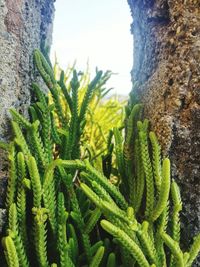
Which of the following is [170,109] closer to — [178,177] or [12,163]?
[178,177]

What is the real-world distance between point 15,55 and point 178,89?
0.63m

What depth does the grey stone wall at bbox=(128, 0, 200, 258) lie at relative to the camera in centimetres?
134

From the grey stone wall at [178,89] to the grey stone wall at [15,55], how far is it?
18.3 inches

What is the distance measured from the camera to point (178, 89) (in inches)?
54.9

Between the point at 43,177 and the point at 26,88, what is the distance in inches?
16.3

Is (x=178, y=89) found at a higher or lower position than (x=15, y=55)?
lower

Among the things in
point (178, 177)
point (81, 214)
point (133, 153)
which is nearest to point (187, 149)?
point (178, 177)

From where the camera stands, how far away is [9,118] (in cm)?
148

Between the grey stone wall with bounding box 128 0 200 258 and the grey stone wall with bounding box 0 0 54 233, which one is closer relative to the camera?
the grey stone wall with bounding box 128 0 200 258

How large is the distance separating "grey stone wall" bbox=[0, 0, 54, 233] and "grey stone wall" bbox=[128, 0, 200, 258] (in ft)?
1.52

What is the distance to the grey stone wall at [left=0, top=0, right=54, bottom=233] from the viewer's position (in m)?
1.46

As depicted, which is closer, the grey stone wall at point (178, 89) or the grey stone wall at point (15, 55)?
the grey stone wall at point (178, 89)

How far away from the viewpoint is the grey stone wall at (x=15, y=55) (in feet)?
4.78

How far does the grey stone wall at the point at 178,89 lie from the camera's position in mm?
1341
